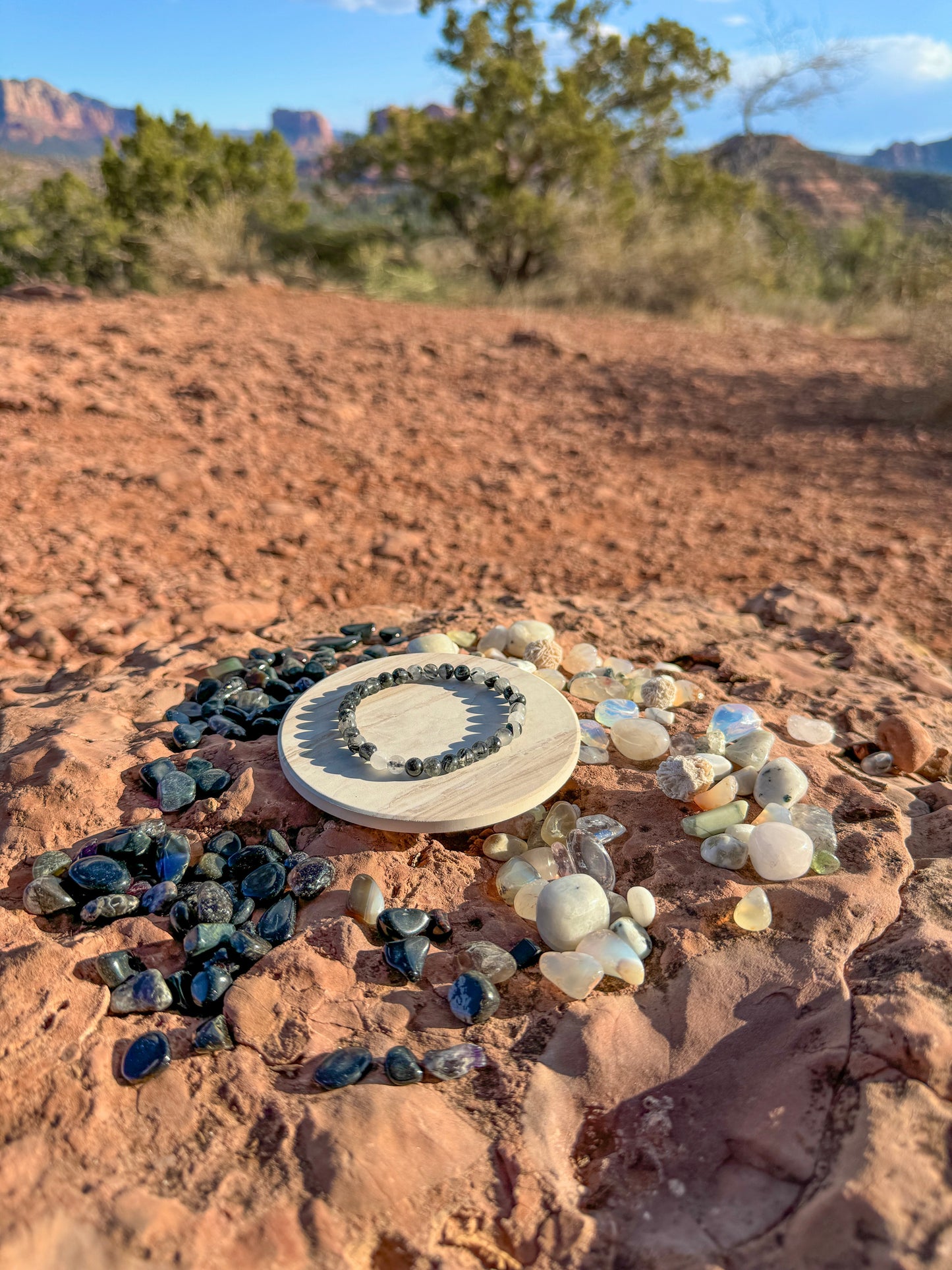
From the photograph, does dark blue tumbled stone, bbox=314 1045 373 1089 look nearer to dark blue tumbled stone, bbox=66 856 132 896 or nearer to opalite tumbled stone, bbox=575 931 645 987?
opalite tumbled stone, bbox=575 931 645 987

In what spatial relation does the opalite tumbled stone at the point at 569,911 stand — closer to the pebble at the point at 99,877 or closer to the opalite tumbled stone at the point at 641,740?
the opalite tumbled stone at the point at 641,740

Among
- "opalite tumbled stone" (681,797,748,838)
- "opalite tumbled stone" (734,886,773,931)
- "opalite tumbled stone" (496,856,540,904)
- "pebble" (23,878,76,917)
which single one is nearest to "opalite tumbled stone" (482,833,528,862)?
"opalite tumbled stone" (496,856,540,904)

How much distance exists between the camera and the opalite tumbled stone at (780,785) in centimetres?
194

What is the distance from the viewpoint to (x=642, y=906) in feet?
5.45

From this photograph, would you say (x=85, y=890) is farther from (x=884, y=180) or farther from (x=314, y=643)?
(x=884, y=180)

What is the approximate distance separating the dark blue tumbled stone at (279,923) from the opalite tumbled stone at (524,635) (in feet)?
3.88

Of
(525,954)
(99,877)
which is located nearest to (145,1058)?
(99,877)

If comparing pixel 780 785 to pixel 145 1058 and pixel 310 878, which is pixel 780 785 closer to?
pixel 310 878

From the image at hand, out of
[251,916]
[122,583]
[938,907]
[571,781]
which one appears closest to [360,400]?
[122,583]

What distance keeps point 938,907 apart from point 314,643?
2.00 metres

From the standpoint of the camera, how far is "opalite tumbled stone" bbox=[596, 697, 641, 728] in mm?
2230

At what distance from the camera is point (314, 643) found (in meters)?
2.80

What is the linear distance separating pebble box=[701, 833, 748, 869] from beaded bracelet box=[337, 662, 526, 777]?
1.77ft

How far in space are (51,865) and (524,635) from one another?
58.0 inches
